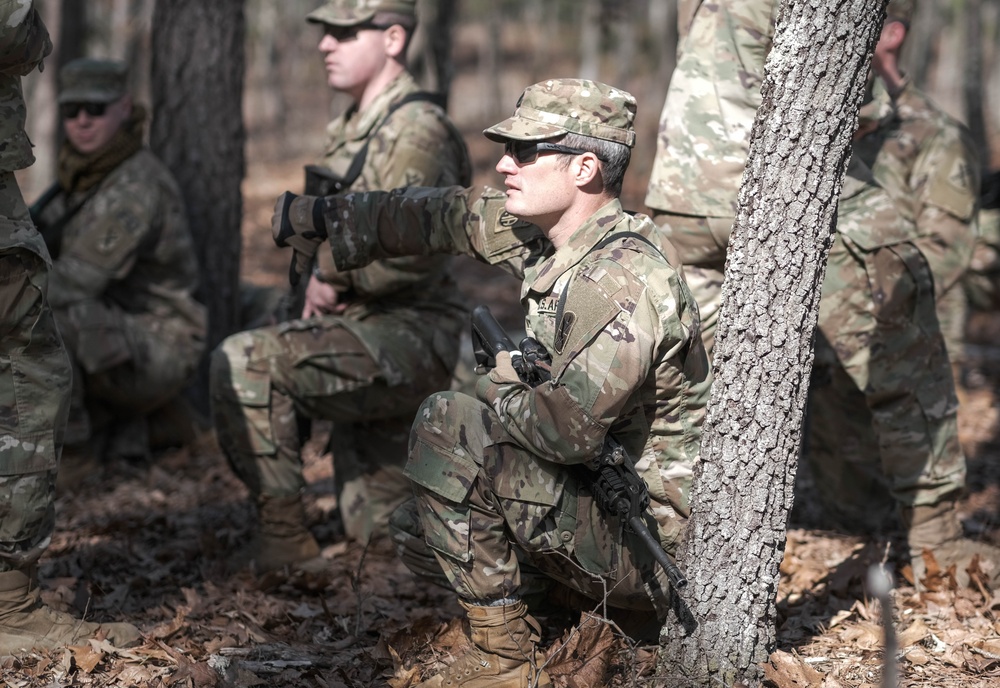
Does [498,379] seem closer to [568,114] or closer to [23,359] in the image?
[568,114]

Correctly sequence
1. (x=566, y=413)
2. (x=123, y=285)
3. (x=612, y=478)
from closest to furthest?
(x=566, y=413), (x=612, y=478), (x=123, y=285)

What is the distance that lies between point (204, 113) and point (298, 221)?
265cm

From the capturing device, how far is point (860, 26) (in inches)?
118

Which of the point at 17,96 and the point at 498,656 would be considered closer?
the point at 498,656

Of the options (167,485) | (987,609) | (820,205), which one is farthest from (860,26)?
(167,485)

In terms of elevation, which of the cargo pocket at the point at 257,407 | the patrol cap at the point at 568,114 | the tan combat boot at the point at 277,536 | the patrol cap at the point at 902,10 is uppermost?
the patrol cap at the point at 902,10

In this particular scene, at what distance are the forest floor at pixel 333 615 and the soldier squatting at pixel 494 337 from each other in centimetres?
17

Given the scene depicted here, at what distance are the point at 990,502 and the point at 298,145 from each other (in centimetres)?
3063

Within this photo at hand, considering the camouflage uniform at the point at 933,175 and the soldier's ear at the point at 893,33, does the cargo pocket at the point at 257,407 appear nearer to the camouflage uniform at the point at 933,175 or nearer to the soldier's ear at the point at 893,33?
the camouflage uniform at the point at 933,175

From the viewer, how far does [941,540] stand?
4555 mm

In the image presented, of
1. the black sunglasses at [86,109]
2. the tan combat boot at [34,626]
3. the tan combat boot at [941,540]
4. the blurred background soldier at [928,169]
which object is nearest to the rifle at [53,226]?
the black sunglasses at [86,109]

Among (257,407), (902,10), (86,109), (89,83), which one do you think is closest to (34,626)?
(257,407)

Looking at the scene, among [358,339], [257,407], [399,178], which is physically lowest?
[257,407]

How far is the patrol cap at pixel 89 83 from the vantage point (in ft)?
19.5
